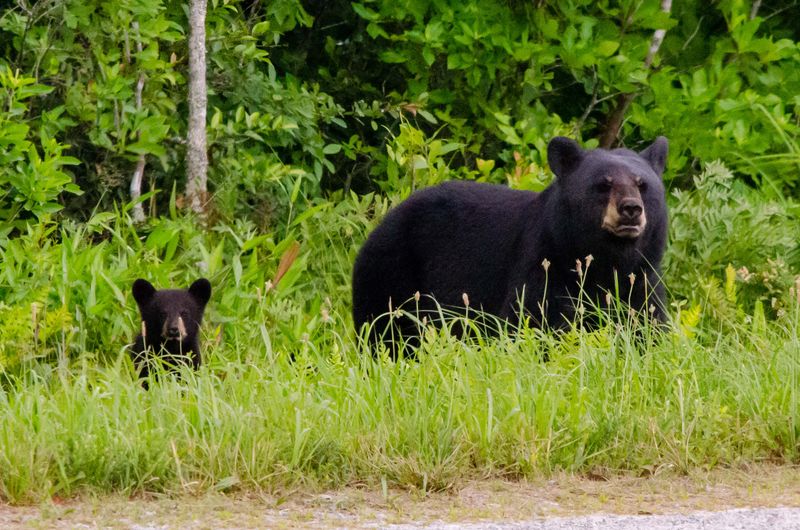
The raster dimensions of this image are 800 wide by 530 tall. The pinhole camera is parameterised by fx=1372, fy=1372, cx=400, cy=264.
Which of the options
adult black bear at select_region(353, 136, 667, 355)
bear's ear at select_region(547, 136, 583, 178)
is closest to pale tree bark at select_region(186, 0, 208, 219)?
adult black bear at select_region(353, 136, 667, 355)

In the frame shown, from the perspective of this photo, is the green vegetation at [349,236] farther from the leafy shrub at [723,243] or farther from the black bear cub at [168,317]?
the black bear cub at [168,317]

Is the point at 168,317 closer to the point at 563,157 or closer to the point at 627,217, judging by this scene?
the point at 563,157

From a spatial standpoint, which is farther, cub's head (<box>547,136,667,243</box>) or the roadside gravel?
cub's head (<box>547,136,667,243</box>)

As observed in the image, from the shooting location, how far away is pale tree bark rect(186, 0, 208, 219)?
856 centimetres

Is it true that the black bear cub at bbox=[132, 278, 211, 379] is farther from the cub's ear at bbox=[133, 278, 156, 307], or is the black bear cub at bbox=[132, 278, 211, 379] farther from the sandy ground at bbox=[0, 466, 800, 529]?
the sandy ground at bbox=[0, 466, 800, 529]

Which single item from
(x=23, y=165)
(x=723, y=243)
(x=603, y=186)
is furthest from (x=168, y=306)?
(x=723, y=243)

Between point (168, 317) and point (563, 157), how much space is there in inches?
83.6

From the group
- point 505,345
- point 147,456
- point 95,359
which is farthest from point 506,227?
point 147,456

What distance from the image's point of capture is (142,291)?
689 cm

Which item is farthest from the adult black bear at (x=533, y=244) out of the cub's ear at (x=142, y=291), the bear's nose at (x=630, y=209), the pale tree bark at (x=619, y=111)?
the pale tree bark at (x=619, y=111)

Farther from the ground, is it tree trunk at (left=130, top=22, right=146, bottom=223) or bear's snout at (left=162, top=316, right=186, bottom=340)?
tree trunk at (left=130, top=22, right=146, bottom=223)

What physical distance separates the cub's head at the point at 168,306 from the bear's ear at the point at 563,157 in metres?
1.85

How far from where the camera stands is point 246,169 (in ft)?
29.5

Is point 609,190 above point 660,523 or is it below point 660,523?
above
